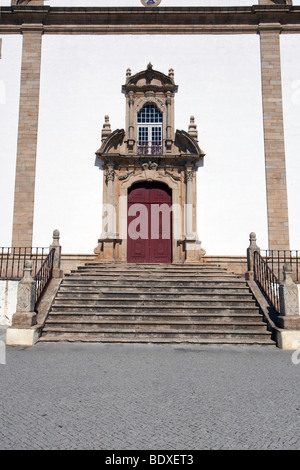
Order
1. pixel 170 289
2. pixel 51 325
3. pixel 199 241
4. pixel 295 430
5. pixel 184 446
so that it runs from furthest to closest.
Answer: pixel 199 241, pixel 170 289, pixel 51 325, pixel 295 430, pixel 184 446

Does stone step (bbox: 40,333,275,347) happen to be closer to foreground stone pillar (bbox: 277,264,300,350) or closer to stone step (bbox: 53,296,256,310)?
foreground stone pillar (bbox: 277,264,300,350)

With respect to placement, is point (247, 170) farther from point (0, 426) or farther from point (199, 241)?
point (0, 426)

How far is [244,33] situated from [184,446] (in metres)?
14.3

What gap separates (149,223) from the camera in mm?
12133

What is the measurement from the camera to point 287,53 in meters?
12.6

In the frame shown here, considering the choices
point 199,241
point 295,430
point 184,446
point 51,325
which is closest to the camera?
point 184,446

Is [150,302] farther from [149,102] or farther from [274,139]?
[149,102]

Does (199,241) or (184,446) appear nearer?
(184,446)

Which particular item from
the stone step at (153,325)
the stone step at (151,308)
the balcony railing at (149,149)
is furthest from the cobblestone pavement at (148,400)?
the balcony railing at (149,149)

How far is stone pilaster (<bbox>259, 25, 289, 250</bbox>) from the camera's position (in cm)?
1152

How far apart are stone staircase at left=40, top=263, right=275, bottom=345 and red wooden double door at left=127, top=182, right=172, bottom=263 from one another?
2510mm

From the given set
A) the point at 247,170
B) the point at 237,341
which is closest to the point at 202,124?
the point at 247,170

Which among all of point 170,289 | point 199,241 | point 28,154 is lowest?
point 170,289

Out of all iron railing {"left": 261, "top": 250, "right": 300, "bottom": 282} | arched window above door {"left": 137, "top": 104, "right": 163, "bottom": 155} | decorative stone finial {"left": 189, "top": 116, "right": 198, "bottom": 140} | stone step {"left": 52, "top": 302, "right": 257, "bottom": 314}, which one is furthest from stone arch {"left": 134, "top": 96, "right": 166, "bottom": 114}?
stone step {"left": 52, "top": 302, "right": 257, "bottom": 314}
